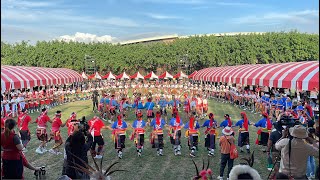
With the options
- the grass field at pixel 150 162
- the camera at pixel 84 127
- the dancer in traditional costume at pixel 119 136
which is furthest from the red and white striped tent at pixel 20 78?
the camera at pixel 84 127

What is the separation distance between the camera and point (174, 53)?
64.9 metres

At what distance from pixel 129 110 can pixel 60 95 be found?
10.0 meters

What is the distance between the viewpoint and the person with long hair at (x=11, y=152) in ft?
21.3

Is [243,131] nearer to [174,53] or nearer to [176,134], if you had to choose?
[176,134]

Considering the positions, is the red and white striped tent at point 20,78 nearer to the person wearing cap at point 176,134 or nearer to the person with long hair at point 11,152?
the person wearing cap at point 176,134

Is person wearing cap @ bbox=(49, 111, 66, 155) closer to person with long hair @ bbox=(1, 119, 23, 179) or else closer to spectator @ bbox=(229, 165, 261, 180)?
person with long hair @ bbox=(1, 119, 23, 179)

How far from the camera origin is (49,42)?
66.1m

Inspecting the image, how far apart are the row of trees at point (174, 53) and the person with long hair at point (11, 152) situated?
56.0 meters

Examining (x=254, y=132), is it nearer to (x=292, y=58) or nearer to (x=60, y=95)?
(x=60, y=95)

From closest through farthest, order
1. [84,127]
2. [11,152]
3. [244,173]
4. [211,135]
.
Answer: [244,173] → [11,152] → [84,127] → [211,135]

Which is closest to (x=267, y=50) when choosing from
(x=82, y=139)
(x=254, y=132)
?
(x=254, y=132)

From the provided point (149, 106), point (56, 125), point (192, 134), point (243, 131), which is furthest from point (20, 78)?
point (243, 131)

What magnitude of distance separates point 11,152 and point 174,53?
194ft

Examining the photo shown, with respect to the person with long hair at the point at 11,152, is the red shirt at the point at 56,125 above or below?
below
